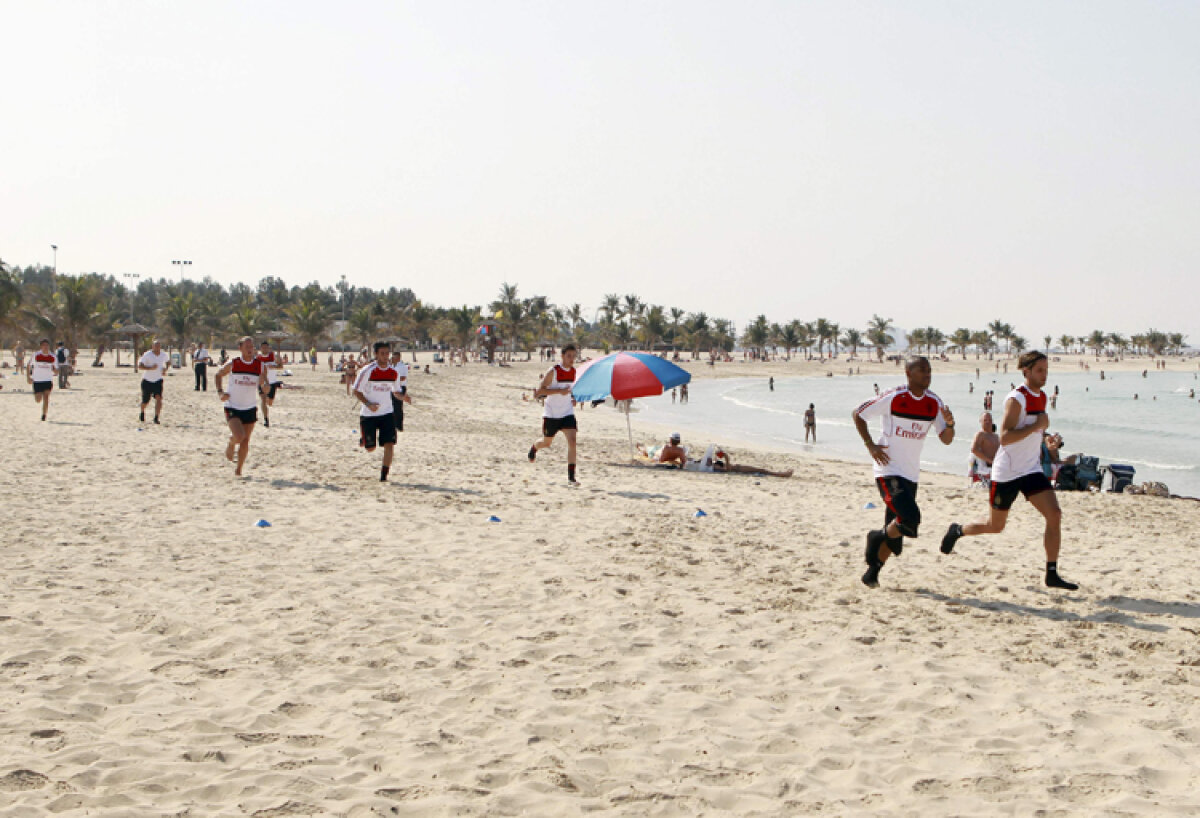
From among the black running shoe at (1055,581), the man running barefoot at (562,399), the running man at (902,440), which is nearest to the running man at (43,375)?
the man running barefoot at (562,399)

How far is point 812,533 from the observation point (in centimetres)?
890

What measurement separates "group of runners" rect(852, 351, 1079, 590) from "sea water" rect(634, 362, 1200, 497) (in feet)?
43.6

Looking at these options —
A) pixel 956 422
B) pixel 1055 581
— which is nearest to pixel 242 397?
pixel 1055 581

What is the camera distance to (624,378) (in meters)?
12.9

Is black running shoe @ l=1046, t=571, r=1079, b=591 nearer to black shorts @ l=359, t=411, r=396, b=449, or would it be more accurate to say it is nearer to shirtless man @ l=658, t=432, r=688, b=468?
black shorts @ l=359, t=411, r=396, b=449

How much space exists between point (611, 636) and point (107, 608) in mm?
3147

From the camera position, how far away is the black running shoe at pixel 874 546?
6543 millimetres

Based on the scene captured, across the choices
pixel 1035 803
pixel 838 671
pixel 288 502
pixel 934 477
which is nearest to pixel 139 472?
pixel 288 502

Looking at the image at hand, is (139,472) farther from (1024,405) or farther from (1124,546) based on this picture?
(1124,546)

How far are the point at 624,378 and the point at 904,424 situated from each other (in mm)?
6756

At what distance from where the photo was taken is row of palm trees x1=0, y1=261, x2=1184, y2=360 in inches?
1982

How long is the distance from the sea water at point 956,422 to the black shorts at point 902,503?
1337cm

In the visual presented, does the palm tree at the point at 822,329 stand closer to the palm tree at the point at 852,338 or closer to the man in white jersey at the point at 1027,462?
the palm tree at the point at 852,338

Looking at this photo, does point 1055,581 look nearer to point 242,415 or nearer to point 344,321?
point 242,415
